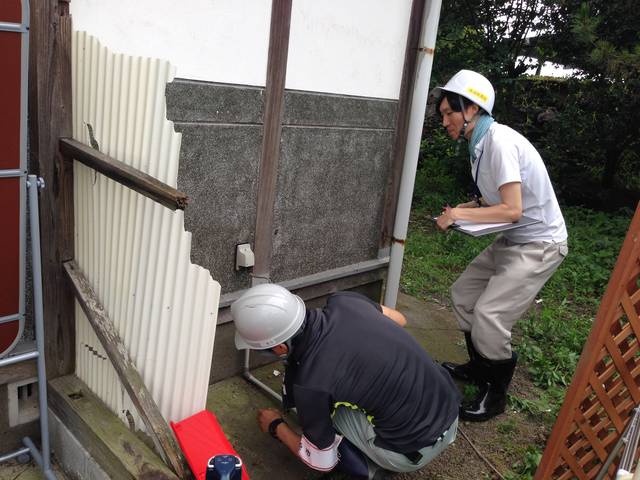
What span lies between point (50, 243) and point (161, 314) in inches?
31.4

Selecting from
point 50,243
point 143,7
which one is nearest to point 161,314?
point 50,243

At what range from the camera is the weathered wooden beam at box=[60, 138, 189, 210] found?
2.30 m

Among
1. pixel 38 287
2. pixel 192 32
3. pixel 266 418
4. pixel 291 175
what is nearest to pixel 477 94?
pixel 291 175

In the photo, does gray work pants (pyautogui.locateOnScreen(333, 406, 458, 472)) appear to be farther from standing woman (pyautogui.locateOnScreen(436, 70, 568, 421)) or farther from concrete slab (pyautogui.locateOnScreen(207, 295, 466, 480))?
standing woman (pyautogui.locateOnScreen(436, 70, 568, 421))

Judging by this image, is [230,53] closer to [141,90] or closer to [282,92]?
[282,92]

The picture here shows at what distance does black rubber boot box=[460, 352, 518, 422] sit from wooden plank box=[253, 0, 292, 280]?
1.77 metres

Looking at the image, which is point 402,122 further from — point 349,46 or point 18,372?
point 18,372

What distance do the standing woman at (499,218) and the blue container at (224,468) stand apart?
78.5 inches

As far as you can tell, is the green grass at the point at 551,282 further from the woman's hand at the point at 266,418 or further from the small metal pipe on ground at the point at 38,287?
the small metal pipe on ground at the point at 38,287

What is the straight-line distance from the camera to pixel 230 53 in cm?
344

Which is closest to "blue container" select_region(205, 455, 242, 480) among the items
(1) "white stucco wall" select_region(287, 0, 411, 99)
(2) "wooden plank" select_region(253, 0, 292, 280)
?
(2) "wooden plank" select_region(253, 0, 292, 280)

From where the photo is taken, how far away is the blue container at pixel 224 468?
8.04ft

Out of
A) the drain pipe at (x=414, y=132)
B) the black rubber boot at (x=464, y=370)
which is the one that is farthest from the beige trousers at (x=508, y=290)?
the drain pipe at (x=414, y=132)

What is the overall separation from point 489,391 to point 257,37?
2.99 meters
